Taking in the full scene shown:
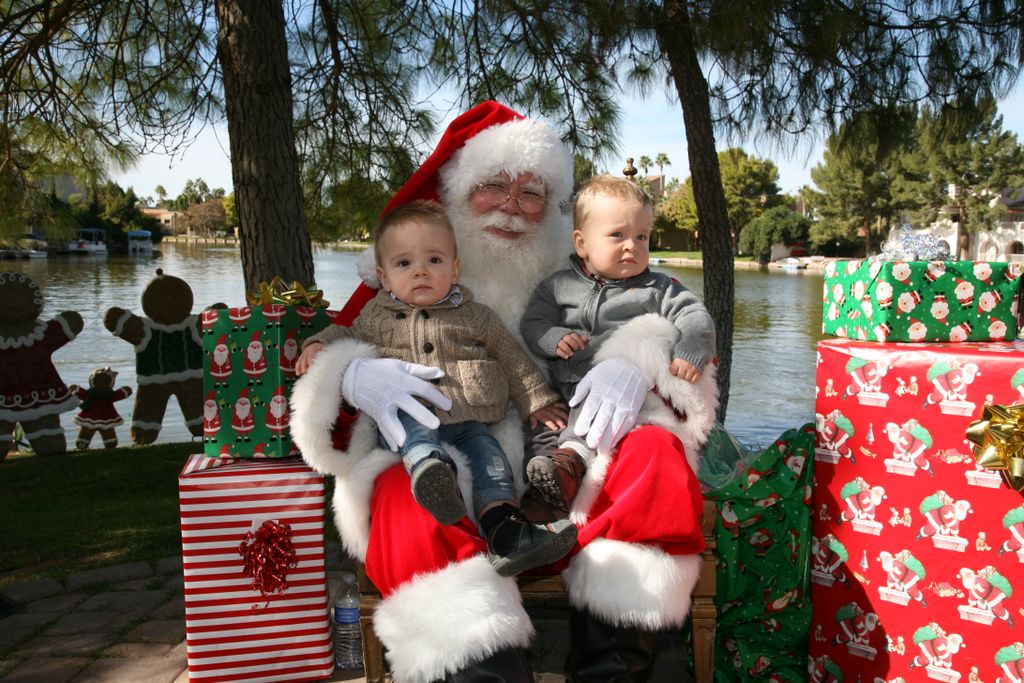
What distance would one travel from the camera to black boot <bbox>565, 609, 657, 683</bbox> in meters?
1.94

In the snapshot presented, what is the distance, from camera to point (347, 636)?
249 centimetres

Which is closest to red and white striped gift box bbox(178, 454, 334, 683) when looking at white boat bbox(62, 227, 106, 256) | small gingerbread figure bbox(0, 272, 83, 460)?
small gingerbread figure bbox(0, 272, 83, 460)

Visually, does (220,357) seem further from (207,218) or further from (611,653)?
(207,218)

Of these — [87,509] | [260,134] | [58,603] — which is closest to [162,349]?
[87,509]

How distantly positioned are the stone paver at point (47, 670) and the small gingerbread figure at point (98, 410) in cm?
397

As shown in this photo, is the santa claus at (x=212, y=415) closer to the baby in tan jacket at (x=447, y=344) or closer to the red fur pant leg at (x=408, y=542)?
the baby in tan jacket at (x=447, y=344)

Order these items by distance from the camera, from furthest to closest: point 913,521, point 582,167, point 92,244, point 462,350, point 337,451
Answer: point 92,244 → point 582,167 → point 462,350 → point 337,451 → point 913,521

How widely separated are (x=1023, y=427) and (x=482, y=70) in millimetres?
4028

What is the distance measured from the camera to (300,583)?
238 cm

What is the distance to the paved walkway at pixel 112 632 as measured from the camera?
2.41 metres

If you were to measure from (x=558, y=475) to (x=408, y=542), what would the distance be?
42cm

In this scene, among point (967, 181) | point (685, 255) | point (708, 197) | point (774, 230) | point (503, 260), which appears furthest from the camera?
point (685, 255)

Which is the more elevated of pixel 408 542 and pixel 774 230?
pixel 774 230

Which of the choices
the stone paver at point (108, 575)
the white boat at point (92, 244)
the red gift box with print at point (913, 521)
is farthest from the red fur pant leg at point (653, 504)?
the white boat at point (92, 244)
